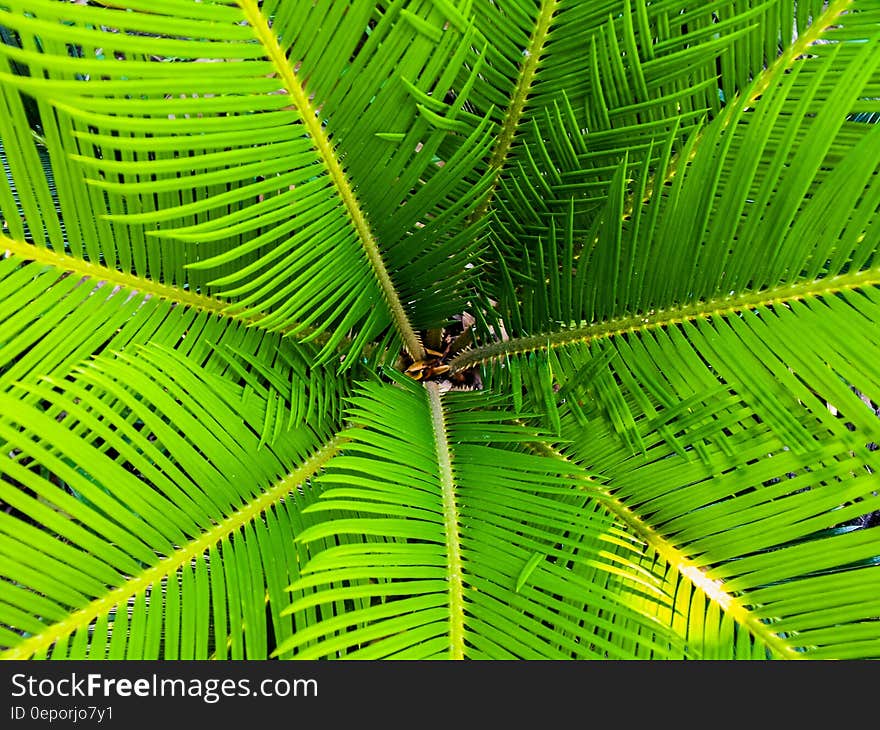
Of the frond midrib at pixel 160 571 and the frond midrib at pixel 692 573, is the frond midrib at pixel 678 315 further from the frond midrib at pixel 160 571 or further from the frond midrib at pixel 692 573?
the frond midrib at pixel 160 571

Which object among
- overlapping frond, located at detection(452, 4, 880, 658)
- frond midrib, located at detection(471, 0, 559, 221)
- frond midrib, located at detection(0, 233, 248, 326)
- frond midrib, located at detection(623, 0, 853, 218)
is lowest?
overlapping frond, located at detection(452, 4, 880, 658)

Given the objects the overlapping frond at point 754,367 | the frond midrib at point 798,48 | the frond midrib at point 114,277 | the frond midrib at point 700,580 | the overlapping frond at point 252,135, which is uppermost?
the frond midrib at point 798,48

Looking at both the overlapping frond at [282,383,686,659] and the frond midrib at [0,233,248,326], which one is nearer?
the overlapping frond at [282,383,686,659]

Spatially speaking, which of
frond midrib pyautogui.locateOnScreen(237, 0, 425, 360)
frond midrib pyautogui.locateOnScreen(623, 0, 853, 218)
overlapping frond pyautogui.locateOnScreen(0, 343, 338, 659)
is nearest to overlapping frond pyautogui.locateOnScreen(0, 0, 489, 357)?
frond midrib pyautogui.locateOnScreen(237, 0, 425, 360)

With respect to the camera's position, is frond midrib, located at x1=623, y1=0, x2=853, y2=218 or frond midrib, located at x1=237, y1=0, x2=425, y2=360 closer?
frond midrib, located at x1=237, y1=0, x2=425, y2=360

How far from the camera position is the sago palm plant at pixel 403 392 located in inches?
22.6

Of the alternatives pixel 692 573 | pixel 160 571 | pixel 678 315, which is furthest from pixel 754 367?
pixel 160 571

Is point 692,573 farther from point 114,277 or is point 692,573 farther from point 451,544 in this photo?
point 114,277

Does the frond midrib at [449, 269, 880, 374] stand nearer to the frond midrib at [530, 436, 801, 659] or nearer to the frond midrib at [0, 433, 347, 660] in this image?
the frond midrib at [530, 436, 801, 659]

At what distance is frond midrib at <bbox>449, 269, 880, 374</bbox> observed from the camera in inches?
26.5

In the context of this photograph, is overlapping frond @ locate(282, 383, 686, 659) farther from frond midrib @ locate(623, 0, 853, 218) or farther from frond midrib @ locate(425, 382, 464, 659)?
frond midrib @ locate(623, 0, 853, 218)

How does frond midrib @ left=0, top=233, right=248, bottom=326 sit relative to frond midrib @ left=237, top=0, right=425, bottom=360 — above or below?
below

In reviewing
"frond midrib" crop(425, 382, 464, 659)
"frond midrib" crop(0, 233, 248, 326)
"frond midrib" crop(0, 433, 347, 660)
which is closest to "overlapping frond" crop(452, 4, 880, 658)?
"frond midrib" crop(425, 382, 464, 659)

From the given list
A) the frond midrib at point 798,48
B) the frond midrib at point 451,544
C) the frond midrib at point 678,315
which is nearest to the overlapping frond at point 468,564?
the frond midrib at point 451,544
